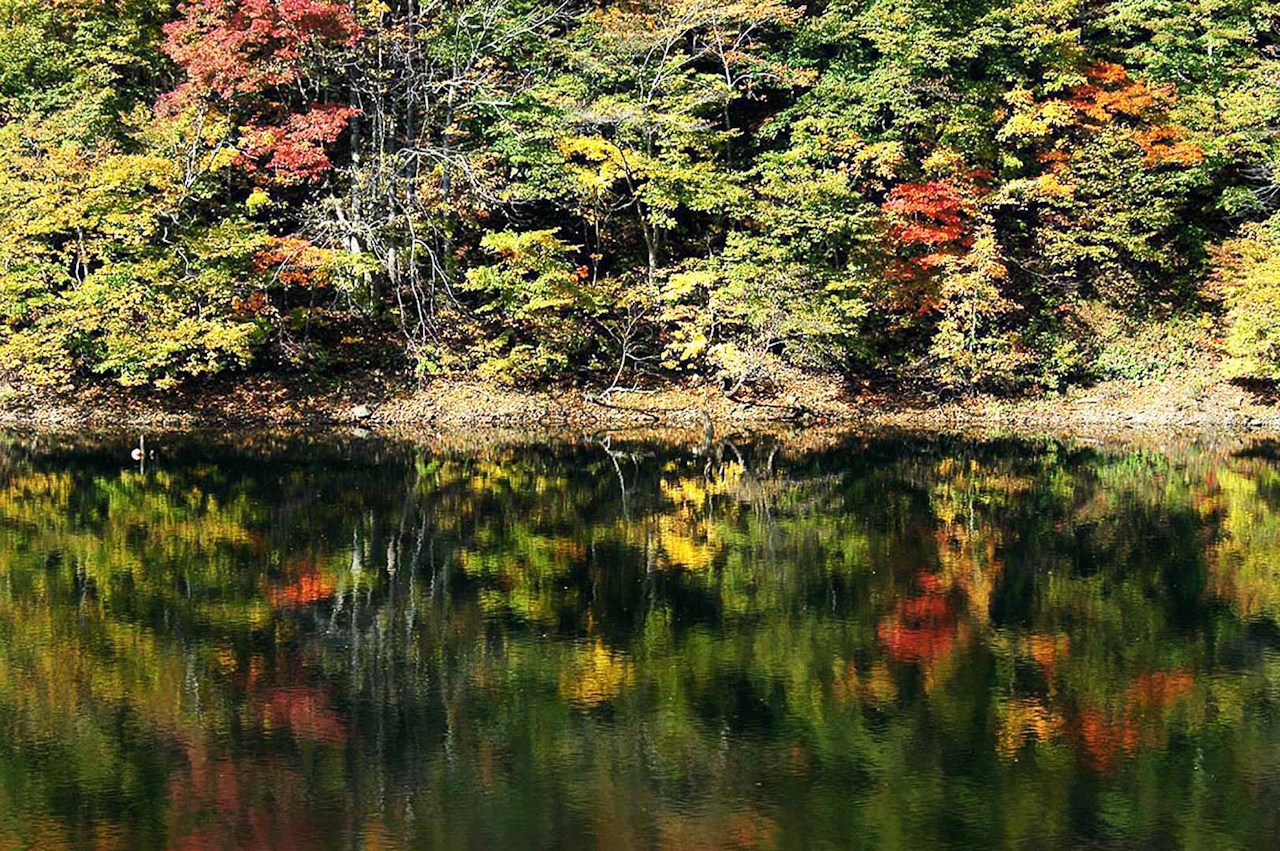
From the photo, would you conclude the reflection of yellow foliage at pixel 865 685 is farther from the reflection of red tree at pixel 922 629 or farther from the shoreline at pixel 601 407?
the shoreline at pixel 601 407

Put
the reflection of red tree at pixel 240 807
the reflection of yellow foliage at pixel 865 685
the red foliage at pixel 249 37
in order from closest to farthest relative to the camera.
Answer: the reflection of red tree at pixel 240 807
the reflection of yellow foliage at pixel 865 685
the red foliage at pixel 249 37

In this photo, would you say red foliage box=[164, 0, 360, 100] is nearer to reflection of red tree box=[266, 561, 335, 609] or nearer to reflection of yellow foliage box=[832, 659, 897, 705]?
reflection of red tree box=[266, 561, 335, 609]

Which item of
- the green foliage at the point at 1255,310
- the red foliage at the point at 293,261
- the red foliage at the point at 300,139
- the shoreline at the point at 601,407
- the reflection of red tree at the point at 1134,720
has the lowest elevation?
the reflection of red tree at the point at 1134,720

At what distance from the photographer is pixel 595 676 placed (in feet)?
34.3

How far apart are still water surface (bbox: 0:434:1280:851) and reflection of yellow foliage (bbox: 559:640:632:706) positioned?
1.6 inches

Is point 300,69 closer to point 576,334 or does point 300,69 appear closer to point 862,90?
point 576,334

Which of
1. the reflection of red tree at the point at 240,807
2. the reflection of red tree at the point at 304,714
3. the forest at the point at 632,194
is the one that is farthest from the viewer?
the forest at the point at 632,194

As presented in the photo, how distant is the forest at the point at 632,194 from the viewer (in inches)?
1114

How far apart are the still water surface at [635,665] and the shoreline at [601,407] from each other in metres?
8.16

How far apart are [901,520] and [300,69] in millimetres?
19649

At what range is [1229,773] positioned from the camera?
8.45 meters

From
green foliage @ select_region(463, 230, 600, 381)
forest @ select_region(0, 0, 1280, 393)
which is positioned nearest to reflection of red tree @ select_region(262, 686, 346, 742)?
forest @ select_region(0, 0, 1280, 393)

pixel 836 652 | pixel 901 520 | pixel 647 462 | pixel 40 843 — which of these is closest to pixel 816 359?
pixel 647 462

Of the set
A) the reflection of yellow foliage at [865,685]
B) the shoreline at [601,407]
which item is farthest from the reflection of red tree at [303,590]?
the shoreline at [601,407]
